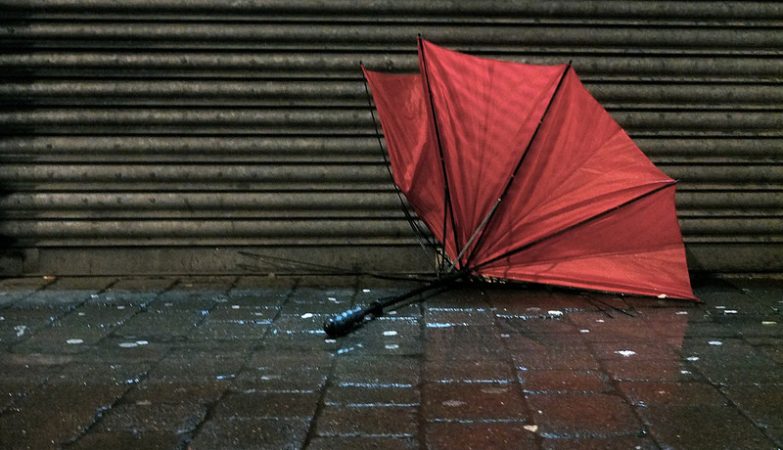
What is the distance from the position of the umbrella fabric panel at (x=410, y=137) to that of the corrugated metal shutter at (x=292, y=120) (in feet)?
3.87

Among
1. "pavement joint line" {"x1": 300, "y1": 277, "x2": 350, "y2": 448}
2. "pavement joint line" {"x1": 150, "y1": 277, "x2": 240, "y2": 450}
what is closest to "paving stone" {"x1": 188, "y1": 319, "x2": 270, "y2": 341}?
"pavement joint line" {"x1": 150, "y1": 277, "x2": 240, "y2": 450}

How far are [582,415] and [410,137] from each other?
96.0 inches

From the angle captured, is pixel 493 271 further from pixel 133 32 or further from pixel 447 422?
pixel 133 32

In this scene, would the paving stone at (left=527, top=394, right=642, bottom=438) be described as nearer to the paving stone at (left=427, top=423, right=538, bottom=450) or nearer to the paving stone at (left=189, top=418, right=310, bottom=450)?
the paving stone at (left=427, top=423, right=538, bottom=450)

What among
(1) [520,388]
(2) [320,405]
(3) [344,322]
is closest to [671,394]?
(1) [520,388]

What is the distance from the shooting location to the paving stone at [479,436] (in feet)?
11.5

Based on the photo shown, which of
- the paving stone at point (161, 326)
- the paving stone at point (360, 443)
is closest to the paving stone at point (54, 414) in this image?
the paving stone at point (161, 326)

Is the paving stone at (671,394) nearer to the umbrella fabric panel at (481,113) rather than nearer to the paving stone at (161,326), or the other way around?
the umbrella fabric panel at (481,113)

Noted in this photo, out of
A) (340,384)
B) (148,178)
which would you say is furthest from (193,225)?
(340,384)

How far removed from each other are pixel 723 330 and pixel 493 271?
1.54 meters

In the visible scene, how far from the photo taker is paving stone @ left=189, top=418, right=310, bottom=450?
350 centimetres

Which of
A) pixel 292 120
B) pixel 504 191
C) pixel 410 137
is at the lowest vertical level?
pixel 504 191

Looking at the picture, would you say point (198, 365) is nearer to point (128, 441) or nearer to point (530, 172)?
point (128, 441)

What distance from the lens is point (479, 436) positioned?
3.58 m
